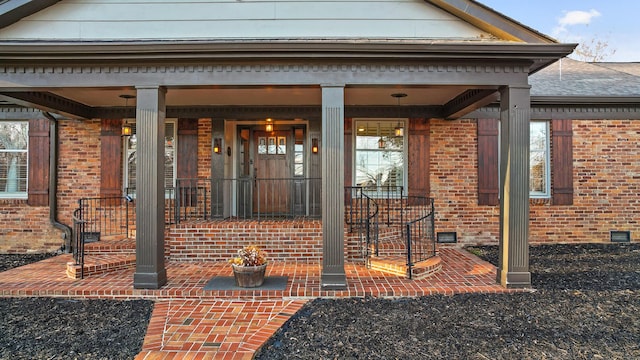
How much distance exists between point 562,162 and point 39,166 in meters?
10.5

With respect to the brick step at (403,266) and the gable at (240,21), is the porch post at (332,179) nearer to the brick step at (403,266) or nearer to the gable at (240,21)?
the brick step at (403,266)

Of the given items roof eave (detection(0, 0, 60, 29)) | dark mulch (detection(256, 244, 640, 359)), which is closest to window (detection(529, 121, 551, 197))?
dark mulch (detection(256, 244, 640, 359))

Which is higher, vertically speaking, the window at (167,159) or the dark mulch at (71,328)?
the window at (167,159)

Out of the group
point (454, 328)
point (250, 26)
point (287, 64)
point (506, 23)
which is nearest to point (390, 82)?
point (287, 64)

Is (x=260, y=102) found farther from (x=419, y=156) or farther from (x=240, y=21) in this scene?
(x=419, y=156)

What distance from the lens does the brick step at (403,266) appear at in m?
5.14

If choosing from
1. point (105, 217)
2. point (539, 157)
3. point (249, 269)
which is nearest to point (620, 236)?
point (539, 157)

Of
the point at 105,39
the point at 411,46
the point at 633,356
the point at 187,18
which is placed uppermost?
the point at 187,18

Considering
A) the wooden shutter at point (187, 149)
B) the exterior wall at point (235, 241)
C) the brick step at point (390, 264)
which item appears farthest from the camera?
the wooden shutter at point (187, 149)

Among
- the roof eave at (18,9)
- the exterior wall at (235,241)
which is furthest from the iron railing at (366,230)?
the roof eave at (18,9)

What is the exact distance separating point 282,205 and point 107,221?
3.47 metres

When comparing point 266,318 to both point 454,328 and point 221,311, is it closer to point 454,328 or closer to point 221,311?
point 221,311

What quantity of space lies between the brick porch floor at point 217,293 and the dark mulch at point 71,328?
146mm

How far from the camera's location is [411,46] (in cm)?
449
